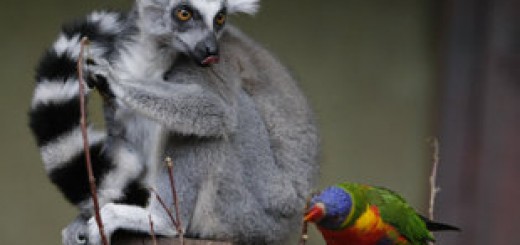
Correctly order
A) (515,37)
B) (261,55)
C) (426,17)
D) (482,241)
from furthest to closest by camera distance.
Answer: (426,17) → (482,241) → (515,37) → (261,55)

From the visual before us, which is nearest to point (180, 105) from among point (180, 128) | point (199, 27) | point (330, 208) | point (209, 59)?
point (180, 128)

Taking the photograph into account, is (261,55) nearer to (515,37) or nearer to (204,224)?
(204,224)

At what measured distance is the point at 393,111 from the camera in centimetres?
753

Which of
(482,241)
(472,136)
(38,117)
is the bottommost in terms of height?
(482,241)

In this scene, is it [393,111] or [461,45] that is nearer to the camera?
[461,45]

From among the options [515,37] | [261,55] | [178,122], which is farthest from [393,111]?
[178,122]

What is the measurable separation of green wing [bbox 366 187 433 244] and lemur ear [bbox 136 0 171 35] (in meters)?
1.42

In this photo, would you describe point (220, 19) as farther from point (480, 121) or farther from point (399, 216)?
point (480, 121)

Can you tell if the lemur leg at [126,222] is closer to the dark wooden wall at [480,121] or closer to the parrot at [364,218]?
the parrot at [364,218]

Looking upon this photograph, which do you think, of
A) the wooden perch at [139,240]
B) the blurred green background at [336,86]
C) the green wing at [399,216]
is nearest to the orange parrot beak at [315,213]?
the green wing at [399,216]

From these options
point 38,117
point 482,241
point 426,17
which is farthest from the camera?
point 426,17

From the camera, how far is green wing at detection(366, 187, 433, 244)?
13.9ft

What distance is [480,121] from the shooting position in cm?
675

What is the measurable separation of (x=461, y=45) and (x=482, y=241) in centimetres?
101
